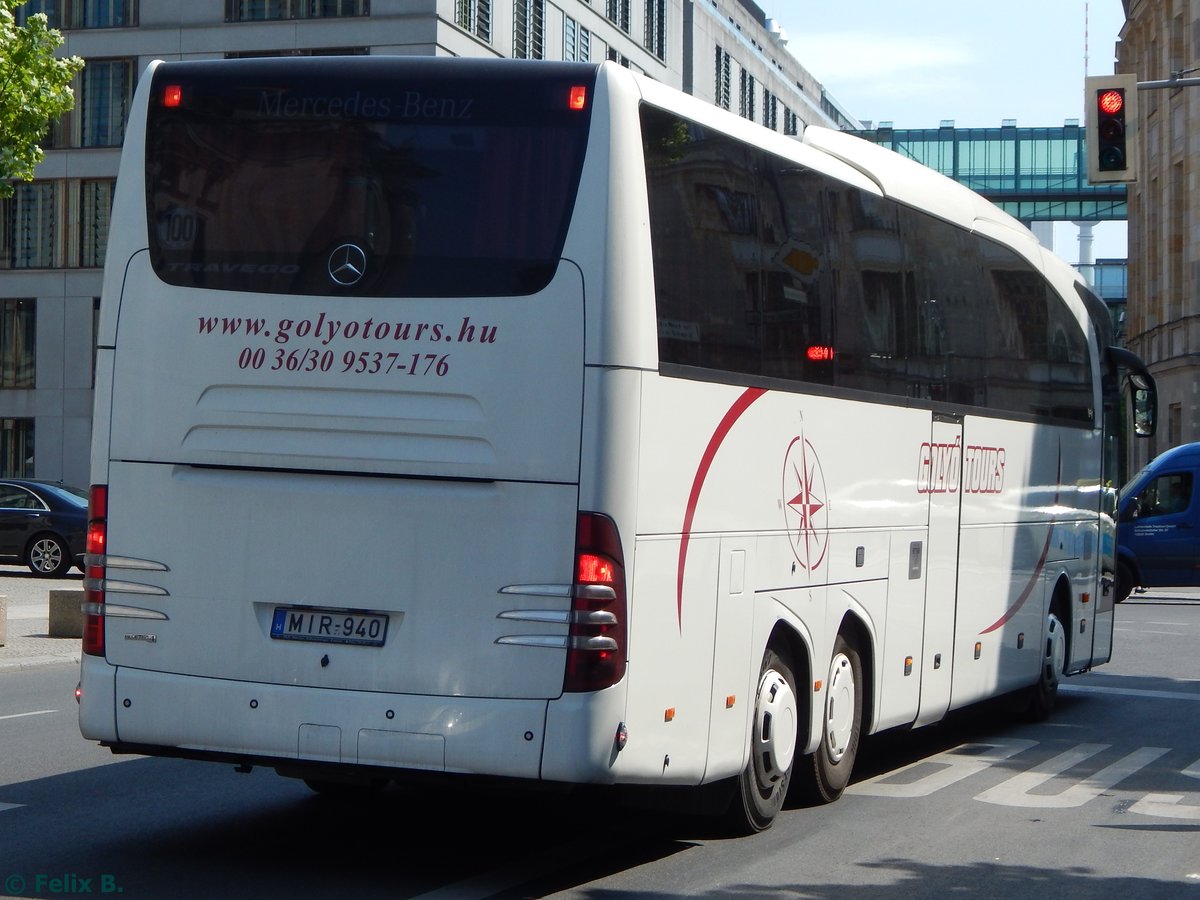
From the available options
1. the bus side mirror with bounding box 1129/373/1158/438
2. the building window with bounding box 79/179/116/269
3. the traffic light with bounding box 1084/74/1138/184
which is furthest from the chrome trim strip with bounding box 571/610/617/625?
the building window with bounding box 79/179/116/269

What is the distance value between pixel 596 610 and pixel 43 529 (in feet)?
80.0

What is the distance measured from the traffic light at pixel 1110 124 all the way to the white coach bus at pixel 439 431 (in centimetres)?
1084

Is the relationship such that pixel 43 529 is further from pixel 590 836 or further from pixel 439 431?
pixel 439 431

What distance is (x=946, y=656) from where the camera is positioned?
11.6 metres

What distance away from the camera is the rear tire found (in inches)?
374

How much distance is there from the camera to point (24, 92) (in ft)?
82.2

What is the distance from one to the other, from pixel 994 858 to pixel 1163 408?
48.6 meters

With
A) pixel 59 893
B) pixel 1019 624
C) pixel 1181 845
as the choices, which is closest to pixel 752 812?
pixel 1181 845

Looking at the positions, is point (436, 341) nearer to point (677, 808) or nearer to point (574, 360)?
point (574, 360)

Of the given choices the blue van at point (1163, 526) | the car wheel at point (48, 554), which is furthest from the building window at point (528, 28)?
the blue van at point (1163, 526)

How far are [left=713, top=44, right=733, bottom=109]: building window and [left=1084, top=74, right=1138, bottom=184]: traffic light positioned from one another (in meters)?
51.1

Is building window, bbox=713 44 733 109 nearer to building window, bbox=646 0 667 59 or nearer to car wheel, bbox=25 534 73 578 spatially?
building window, bbox=646 0 667 59

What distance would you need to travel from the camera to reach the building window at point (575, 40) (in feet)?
177

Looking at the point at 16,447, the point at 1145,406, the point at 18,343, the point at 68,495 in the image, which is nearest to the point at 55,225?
the point at 18,343
